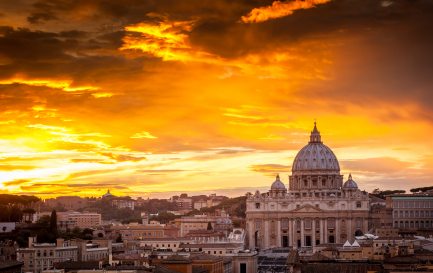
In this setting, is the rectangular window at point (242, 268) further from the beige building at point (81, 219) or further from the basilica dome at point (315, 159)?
the beige building at point (81, 219)

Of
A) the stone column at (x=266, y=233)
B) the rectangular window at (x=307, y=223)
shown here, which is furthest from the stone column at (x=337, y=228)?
the stone column at (x=266, y=233)

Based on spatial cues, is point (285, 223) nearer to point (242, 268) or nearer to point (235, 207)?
point (242, 268)

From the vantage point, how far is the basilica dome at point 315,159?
5315 inches

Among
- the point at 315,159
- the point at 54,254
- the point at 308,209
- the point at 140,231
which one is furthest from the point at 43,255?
the point at 315,159

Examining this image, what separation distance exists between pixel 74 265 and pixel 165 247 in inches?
1289

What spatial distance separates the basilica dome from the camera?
135000 millimetres

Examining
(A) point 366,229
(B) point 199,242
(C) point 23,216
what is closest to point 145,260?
(B) point 199,242

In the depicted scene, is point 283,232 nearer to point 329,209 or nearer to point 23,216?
point 329,209

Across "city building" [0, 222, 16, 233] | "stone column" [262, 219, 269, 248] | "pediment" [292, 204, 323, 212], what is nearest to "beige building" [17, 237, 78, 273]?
"city building" [0, 222, 16, 233]

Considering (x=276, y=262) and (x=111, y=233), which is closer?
(x=276, y=262)

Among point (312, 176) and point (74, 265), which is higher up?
point (312, 176)

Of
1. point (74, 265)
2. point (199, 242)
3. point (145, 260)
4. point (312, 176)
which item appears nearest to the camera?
point (74, 265)

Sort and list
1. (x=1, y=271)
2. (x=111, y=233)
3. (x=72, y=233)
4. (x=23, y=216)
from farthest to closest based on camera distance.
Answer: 1. (x=111, y=233)
2. (x=23, y=216)
3. (x=72, y=233)
4. (x=1, y=271)

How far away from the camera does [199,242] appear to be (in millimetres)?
87000
